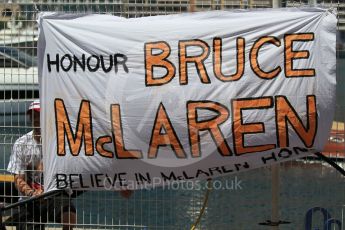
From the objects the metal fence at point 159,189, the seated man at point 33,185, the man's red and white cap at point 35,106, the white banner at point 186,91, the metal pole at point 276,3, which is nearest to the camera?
the white banner at point 186,91

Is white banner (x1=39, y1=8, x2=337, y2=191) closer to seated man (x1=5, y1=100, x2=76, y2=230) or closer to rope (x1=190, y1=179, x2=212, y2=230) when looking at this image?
rope (x1=190, y1=179, x2=212, y2=230)

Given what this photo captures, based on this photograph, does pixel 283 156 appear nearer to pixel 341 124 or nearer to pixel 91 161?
pixel 341 124

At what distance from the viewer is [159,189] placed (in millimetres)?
8617

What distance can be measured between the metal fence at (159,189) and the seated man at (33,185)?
0.22 feet

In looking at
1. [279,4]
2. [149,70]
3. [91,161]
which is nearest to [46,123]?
[91,161]

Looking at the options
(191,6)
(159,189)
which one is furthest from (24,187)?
(191,6)

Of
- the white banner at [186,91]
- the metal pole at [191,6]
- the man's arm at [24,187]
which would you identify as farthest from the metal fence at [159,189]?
the white banner at [186,91]

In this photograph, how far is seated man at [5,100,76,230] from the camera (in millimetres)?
8711

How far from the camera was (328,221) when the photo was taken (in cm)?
825

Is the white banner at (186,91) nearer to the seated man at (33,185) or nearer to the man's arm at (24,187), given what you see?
the seated man at (33,185)

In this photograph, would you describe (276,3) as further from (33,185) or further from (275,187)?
(33,185)

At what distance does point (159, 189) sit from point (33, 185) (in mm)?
1129

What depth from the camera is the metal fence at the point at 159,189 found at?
8.38 meters

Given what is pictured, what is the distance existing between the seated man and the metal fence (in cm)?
7
